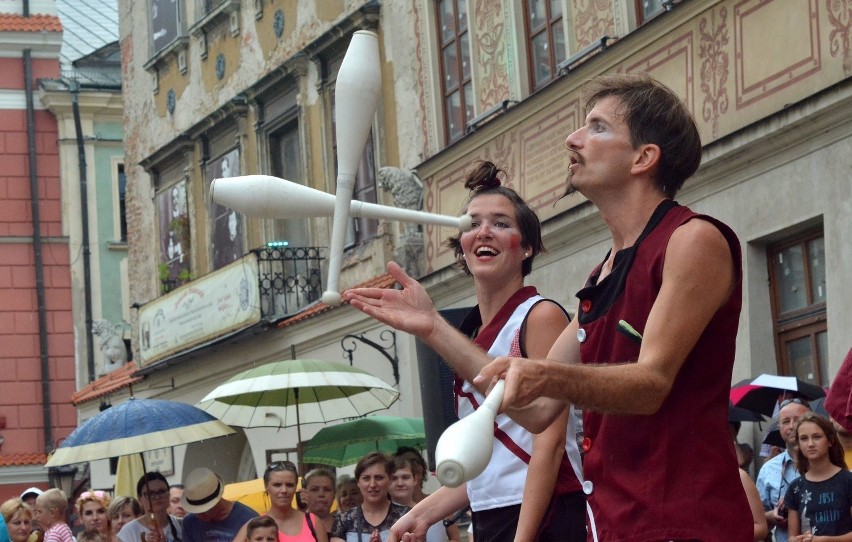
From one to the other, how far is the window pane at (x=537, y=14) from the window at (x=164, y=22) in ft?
37.3

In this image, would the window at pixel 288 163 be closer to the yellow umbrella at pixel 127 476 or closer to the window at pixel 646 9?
the yellow umbrella at pixel 127 476

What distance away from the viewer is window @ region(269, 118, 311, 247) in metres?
23.6

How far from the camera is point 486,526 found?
5.11 meters

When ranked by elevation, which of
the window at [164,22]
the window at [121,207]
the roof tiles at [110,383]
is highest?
the window at [164,22]

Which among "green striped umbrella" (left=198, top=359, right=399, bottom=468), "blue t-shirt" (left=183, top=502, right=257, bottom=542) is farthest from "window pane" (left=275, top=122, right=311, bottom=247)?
"blue t-shirt" (left=183, top=502, right=257, bottom=542)

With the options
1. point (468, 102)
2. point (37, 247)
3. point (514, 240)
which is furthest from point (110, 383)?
point (514, 240)

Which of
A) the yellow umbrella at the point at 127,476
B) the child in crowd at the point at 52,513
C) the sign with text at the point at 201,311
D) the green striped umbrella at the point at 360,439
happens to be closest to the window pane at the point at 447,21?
the sign with text at the point at 201,311

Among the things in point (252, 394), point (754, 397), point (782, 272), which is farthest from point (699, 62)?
point (252, 394)

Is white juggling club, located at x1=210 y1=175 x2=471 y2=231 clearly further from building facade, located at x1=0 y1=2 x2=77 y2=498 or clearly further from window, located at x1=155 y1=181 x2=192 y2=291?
building facade, located at x1=0 y1=2 x2=77 y2=498

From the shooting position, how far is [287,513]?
1112 cm

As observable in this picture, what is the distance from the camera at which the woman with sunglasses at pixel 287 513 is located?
35.5 ft

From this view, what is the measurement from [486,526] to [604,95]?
1587mm

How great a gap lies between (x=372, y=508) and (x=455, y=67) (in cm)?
883

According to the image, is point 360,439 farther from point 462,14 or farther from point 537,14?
point 462,14
